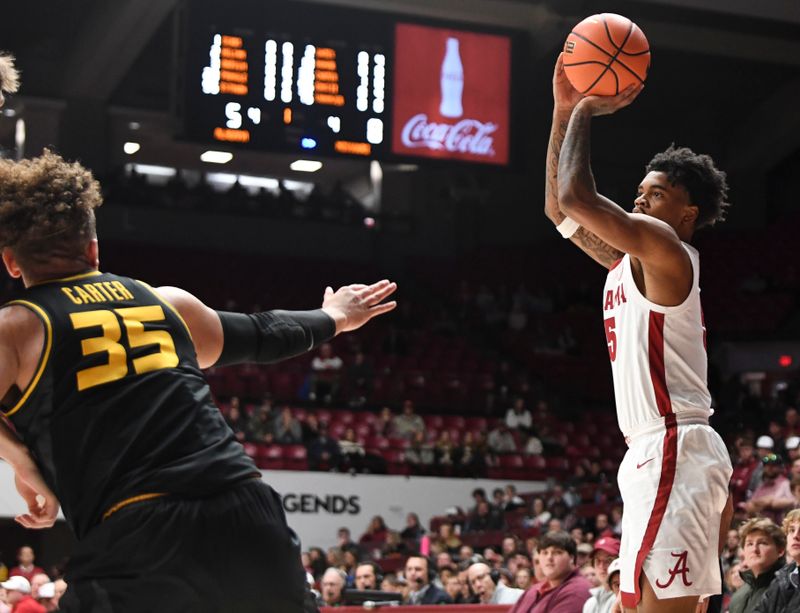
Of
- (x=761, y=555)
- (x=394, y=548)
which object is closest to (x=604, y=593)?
(x=761, y=555)

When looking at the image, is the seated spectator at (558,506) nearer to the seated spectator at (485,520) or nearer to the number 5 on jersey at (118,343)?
the seated spectator at (485,520)

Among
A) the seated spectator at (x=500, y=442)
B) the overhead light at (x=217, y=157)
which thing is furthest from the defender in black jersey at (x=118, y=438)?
the overhead light at (x=217, y=157)

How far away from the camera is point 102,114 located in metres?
23.4

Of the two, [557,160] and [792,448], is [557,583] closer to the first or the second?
[557,160]

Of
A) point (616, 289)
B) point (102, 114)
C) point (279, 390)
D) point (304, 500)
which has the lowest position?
point (304, 500)

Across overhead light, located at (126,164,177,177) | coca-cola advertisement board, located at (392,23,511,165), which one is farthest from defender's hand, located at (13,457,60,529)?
overhead light, located at (126,164,177,177)

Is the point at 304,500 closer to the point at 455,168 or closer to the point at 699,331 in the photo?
the point at 455,168

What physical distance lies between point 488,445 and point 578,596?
35.4 ft

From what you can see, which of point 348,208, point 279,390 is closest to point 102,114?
point 348,208

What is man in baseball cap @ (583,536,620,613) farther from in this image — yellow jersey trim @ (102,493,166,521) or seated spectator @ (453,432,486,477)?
seated spectator @ (453,432,486,477)

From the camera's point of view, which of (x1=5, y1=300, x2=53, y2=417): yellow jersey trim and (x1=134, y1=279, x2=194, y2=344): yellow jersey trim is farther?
(x1=134, y1=279, x2=194, y2=344): yellow jersey trim

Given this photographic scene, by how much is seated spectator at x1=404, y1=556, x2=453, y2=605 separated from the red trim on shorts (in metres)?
6.27

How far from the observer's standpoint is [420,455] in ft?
55.3

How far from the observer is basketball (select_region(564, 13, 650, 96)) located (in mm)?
4242
